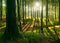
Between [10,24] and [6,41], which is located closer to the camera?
[6,41]

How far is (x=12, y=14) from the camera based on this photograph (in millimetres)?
9250

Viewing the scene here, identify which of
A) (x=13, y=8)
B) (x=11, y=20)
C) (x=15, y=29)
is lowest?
(x=15, y=29)

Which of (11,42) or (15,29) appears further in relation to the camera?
(15,29)

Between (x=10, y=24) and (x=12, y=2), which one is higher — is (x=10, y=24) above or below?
below

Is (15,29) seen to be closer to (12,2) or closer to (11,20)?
(11,20)

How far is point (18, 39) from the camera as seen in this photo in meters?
8.91

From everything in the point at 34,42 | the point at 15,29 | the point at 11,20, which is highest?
the point at 11,20

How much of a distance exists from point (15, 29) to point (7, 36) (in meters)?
0.69

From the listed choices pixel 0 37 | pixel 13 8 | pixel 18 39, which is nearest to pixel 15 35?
pixel 18 39

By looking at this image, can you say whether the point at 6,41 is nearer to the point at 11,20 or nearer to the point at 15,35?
the point at 15,35

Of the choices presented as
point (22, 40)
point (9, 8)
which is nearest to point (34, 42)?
point (22, 40)

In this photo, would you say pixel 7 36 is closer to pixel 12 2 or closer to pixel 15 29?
pixel 15 29

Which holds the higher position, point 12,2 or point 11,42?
point 12,2

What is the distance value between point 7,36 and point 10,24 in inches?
31.6
